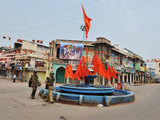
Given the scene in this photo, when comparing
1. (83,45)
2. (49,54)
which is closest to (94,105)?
(83,45)

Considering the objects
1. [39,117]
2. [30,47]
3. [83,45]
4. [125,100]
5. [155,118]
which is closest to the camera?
[39,117]

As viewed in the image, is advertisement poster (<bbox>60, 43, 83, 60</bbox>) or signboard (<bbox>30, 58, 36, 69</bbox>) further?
advertisement poster (<bbox>60, 43, 83, 60</bbox>)

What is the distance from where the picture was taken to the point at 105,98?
26.7 ft

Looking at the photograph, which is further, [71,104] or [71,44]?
[71,44]

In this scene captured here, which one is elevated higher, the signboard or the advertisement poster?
the advertisement poster

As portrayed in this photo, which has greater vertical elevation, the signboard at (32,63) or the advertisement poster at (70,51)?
the advertisement poster at (70,51)

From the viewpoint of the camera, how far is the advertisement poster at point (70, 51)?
2798 centimetres

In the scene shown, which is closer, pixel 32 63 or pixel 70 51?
pixel 32 63

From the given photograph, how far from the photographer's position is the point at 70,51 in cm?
2805

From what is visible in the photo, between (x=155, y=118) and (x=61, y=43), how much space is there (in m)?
24.0

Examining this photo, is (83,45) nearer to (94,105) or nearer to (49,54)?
(49,54)

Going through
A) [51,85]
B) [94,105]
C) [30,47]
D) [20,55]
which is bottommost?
[94,105]

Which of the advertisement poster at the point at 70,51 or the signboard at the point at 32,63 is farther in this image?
the advertisement poster at the point at 70,51

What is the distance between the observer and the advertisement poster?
27981 mm
